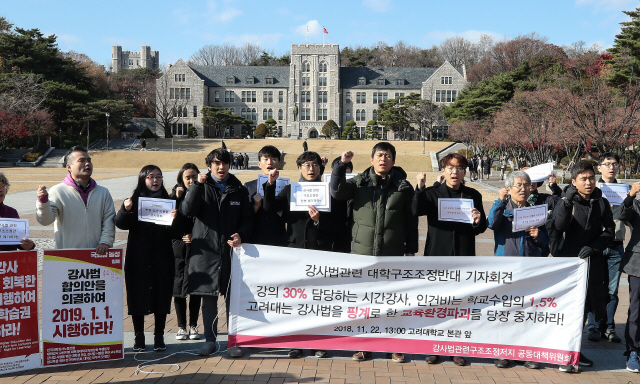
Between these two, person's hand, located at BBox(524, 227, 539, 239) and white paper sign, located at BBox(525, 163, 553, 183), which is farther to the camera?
white paper sign, located at BBox(525, 163, 553, 183)

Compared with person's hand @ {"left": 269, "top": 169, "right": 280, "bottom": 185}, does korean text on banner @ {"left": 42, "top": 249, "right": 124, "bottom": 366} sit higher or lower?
lower

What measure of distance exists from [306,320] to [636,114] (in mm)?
27954

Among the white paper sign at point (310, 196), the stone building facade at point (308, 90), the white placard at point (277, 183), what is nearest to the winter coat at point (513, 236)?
the white paper sign at point (310, 196)

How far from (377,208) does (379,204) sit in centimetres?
4

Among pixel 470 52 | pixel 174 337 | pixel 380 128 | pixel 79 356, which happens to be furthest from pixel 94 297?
pixel 470 52

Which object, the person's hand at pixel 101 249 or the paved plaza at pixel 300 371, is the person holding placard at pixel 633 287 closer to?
the paved plaza at pixel 300 371

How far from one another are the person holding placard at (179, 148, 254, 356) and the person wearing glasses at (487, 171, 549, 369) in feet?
8.21

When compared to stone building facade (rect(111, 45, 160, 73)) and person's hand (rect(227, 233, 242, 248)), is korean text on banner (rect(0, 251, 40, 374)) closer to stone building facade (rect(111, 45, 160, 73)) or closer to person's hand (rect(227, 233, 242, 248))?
person's hand (rect(227, 233, 242, 248))

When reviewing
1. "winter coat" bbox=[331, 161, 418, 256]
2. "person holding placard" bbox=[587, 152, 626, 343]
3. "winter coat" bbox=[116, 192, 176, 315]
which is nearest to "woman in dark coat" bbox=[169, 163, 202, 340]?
"winter coat" bbox=[116, 192, 176, 315]

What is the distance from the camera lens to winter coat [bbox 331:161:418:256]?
15.5 feet

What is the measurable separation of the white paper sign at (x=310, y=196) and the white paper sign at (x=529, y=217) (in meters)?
1.77

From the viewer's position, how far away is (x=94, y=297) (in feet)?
15.4

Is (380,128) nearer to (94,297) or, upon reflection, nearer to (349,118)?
(349,118)

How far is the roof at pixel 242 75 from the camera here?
278 feet
